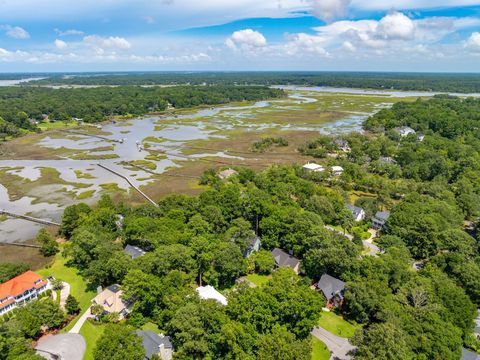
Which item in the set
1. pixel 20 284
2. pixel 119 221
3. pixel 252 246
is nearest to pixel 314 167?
pixel 252 246

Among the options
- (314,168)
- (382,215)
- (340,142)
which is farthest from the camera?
(340,142)

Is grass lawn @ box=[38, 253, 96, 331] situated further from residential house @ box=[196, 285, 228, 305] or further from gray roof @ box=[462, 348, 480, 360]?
gray roof @ box=[462, 348, 480, 360]

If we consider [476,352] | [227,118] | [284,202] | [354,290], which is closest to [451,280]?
[476,352]

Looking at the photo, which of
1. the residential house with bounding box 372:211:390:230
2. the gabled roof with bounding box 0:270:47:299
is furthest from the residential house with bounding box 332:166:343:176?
the gabled roof with bounding box 0:270:47:299

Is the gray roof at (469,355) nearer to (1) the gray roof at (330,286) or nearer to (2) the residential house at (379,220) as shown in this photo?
(1) the gray roof at (330,286)

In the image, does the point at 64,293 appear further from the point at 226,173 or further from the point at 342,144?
the point at 342,144

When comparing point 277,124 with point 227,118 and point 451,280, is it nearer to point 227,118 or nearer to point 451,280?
point 227,118

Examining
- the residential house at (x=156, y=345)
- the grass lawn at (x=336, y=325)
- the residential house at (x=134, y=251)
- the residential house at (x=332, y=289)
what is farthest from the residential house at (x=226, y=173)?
the residential house at (x=156, y=345)
